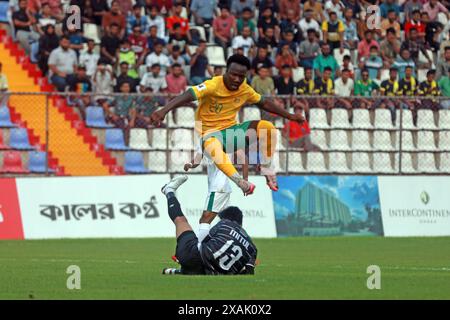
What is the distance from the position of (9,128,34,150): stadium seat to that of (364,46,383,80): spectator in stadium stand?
10.4 meters

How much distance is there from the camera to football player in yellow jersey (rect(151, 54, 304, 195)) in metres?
19.4

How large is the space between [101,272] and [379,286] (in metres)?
4.34

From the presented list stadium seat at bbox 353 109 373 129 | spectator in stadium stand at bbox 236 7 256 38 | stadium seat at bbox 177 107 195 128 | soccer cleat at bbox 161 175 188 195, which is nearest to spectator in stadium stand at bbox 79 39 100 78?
stadium seat at bbox 177 107 195 128

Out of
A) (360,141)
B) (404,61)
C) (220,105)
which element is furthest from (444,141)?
(220,105)

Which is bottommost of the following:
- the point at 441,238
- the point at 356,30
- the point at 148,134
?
the point at 441,238

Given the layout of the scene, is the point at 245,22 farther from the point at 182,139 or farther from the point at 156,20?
the point at 182,139

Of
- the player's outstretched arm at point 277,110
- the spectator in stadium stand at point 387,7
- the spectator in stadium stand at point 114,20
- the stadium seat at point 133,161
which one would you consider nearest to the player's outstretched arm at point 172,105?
the player's outstretched arm at point 277,110

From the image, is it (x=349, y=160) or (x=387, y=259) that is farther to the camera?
(x=349, y=160)

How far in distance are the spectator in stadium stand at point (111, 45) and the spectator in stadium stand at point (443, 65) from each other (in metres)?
9.10

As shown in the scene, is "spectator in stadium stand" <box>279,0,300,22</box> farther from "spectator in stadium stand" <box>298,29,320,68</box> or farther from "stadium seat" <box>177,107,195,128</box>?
"stadium seat" <box>177,107,195,128</box>

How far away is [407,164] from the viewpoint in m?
32.2

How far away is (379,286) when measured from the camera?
607 inches
